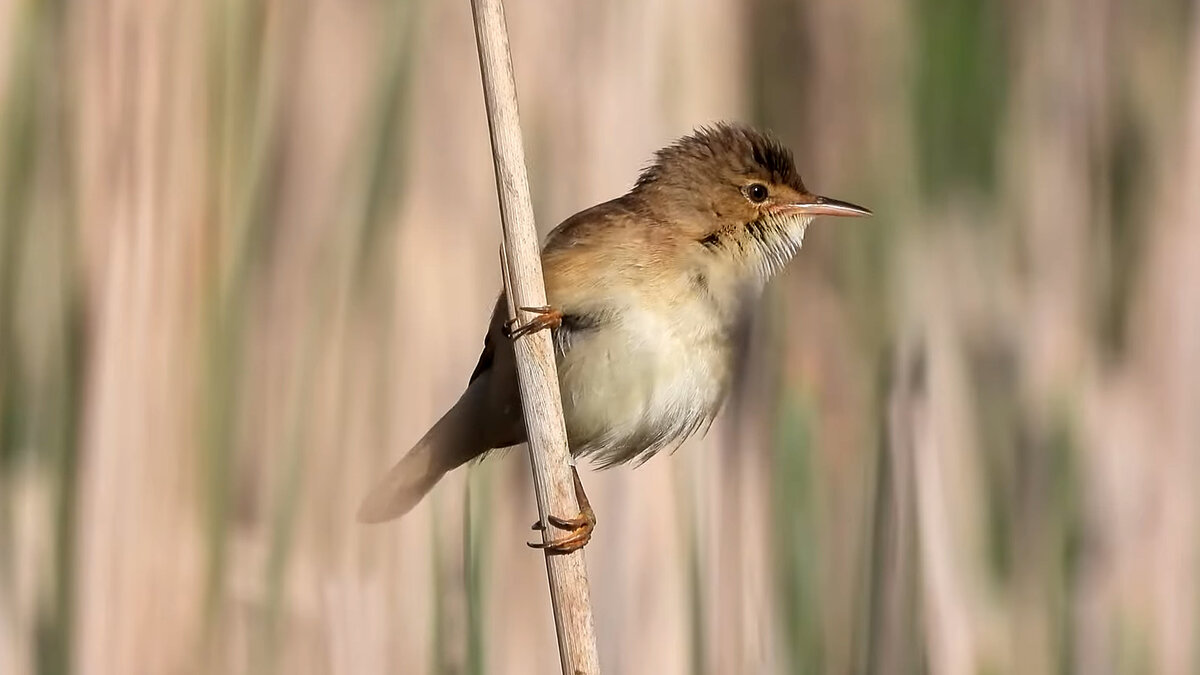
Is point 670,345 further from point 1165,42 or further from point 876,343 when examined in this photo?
point 1165,42

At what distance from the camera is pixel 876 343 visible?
202 centimetres

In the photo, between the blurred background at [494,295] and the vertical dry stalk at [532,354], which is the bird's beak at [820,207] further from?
the vertical dry stalk at [532,354]

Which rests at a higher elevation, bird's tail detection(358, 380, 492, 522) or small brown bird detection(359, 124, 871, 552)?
small brown bird detection(359, 124, 871, 552)

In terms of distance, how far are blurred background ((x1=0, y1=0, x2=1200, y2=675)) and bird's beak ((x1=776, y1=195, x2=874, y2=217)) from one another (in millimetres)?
107

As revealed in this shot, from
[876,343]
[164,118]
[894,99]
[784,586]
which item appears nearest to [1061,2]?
[894,99]

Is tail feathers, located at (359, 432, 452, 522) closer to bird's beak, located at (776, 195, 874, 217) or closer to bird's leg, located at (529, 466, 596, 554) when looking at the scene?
bird's leg, located at (529, 466, 596, 554)

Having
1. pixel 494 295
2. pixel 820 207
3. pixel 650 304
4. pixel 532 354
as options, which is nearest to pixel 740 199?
pixel 820 207

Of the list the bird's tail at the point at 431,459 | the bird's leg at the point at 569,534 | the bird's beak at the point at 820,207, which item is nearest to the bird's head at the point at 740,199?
the bird's beak at the point at 820,207

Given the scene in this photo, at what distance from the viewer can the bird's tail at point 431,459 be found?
1888mm

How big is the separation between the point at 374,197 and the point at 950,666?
3.10ft

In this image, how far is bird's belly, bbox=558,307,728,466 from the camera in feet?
5.99

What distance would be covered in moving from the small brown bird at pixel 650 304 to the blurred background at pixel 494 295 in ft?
0.24

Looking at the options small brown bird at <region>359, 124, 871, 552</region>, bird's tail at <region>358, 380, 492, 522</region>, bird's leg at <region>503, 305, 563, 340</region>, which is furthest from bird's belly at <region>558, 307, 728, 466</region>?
bird's leg at <region>503, 305, 563, 340</region>

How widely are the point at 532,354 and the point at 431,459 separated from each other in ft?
1.32
